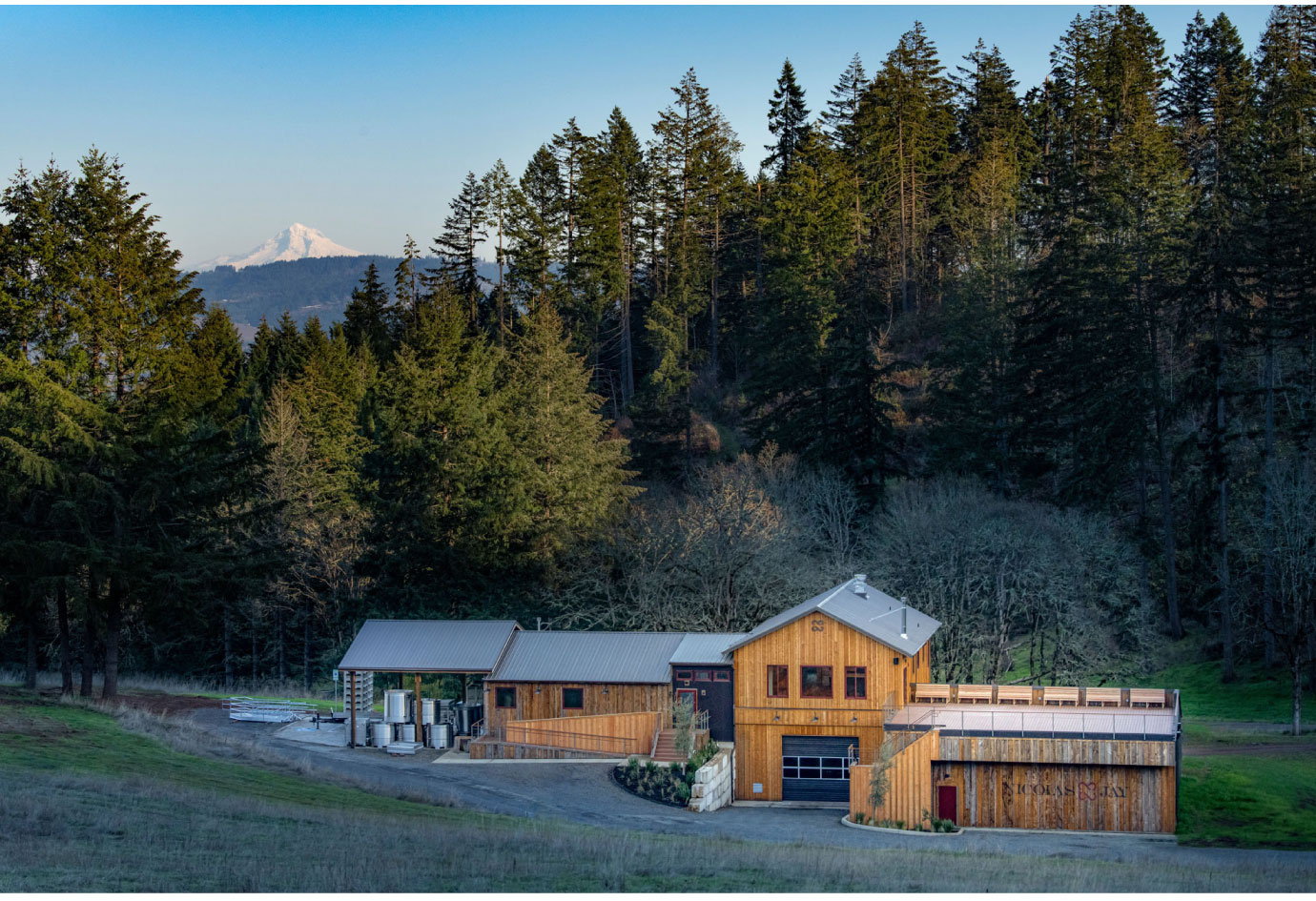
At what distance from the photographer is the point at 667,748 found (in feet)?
120

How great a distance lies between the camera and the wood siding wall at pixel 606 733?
37344 mm

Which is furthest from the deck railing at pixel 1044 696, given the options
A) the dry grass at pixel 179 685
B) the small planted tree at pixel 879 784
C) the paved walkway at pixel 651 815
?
the dry grass at pixel 179 685

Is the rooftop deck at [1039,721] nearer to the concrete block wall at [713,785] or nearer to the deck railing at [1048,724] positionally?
the deck railing at [1048,724]

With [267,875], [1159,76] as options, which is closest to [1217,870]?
[267,875]

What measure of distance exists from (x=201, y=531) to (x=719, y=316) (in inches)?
1926

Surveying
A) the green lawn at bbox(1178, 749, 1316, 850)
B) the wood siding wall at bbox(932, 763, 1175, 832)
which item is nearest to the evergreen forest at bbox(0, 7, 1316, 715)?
the green lawn at bbox(1178, 749, 1316, 850)

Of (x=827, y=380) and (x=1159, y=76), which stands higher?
(x=1159, y=76)

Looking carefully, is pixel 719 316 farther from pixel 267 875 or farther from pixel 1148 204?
pixel 267 875

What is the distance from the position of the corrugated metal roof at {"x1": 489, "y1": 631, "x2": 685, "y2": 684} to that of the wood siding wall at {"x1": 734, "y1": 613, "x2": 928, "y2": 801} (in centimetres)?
284

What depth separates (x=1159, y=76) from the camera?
8775 cm

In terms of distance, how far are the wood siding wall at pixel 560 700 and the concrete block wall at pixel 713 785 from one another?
2709 millimetres

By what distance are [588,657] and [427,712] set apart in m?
5.42

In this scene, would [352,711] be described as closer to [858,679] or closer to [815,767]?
[815,767]

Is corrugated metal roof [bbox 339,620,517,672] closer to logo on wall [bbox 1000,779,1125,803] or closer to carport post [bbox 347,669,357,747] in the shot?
carport post [bbox 347,669,357,747]
